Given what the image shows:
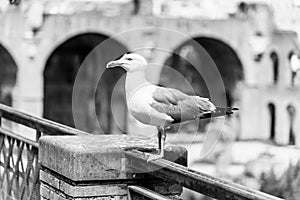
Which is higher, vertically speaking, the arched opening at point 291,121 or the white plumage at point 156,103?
the white plumage at point 156,103

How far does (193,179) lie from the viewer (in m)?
2.79

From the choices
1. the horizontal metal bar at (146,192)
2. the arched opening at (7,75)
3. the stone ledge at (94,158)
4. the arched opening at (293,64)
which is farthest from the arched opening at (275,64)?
the horizontal metal bar at (146,192)

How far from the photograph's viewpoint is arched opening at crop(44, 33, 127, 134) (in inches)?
808

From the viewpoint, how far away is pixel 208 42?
821 inches

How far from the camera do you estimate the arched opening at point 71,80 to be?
67.4 feet

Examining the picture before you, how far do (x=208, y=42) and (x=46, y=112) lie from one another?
4431 mm

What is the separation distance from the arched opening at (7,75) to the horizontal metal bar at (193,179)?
55.1ft

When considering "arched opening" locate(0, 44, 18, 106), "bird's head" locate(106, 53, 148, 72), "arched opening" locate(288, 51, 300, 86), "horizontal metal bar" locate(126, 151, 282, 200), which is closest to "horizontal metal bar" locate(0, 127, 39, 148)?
"horizontal metal bar" locate(126, 151, 282, 200)

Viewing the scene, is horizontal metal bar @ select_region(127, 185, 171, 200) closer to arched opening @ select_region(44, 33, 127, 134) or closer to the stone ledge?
the stone ledge

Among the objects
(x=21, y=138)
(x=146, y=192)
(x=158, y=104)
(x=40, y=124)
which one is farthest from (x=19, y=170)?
(x=158, y=104)

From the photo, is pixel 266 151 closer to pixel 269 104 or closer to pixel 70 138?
pixel 269 104

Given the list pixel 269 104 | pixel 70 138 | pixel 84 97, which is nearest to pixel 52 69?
pixel 84 97

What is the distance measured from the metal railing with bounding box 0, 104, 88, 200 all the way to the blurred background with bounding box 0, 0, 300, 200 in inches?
503

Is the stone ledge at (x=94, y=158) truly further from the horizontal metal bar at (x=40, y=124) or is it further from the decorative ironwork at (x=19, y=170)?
the decorative ironwork at (x=19, y=170)
